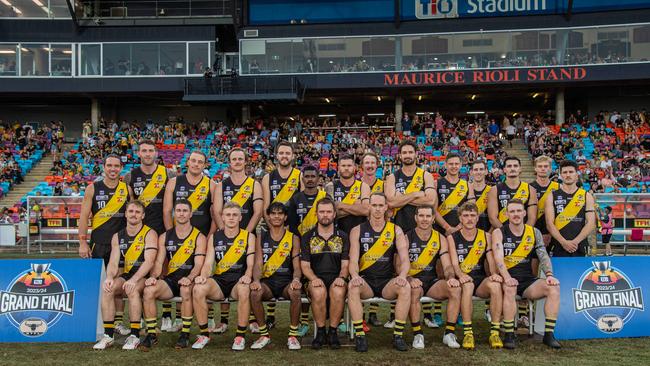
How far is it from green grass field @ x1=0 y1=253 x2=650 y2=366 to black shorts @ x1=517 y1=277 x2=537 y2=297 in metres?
0.54

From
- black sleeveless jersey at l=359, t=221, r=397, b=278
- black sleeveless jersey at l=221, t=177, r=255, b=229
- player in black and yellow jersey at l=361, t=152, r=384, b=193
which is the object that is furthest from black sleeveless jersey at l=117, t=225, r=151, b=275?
player in black and yellow jersey at l=361, t=152, r=384, b=193

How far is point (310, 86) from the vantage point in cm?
3041

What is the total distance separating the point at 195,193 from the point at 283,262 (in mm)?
1506

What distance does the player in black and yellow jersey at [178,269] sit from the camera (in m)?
6.99

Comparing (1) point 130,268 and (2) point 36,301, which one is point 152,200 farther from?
(2) point 36,301

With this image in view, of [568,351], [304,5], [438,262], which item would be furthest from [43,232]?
[304,5]

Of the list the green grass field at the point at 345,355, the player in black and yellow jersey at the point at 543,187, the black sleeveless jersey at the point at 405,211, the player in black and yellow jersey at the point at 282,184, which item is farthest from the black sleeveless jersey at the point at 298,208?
the player in black and yellow jersey at the point at 543,187

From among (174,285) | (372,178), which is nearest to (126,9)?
(372,178)

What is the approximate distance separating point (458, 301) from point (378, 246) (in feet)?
3.46

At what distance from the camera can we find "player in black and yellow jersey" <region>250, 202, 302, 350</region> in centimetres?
709

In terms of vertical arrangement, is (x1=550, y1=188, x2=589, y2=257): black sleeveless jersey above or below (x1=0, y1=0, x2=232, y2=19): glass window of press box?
below

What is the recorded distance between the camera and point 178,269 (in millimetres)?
7336

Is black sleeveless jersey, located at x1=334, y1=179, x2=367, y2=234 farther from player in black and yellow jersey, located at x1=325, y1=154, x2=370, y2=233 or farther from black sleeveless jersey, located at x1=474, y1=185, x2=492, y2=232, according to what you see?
black sleeveless jersey, located at x1=474, y1=185, x2=492, y2=232

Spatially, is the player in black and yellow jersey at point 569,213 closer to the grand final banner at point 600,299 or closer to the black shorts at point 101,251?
the grand final banner at point 600,299
